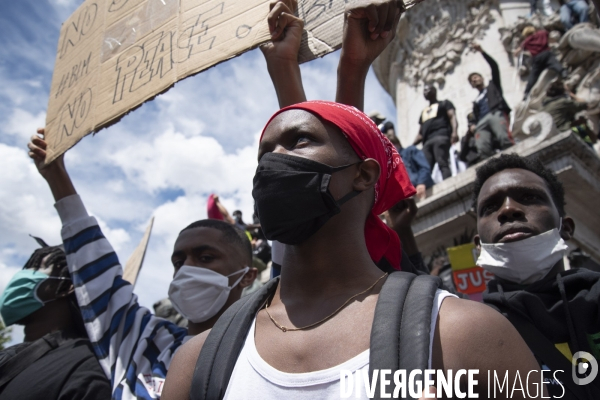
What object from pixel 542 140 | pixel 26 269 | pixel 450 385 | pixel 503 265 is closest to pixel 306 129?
pixel 450 385

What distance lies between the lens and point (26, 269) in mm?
3367

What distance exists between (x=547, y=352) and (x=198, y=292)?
1796 mm

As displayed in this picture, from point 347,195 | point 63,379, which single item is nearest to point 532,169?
point 347,195

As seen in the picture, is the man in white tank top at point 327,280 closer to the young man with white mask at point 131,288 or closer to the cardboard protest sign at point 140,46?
the cardboard protest sign at point 140,46

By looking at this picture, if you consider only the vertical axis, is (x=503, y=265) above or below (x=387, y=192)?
below

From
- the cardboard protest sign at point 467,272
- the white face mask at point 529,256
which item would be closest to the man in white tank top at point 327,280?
the white face mask at point 529,256

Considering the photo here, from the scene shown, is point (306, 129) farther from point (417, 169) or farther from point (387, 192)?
point (417, 169)

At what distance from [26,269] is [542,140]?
4.97 meters

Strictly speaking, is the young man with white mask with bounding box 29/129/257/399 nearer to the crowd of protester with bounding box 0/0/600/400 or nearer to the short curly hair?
the crowd of protester with bounding box 0/0/600/400

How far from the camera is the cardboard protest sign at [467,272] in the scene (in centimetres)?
443

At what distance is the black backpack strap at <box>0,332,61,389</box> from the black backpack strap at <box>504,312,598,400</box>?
7.52 ft

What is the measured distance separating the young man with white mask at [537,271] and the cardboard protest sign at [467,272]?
1833mm

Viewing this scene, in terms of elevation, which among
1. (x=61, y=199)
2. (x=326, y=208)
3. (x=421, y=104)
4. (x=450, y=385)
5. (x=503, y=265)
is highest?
(x=421, y=104)

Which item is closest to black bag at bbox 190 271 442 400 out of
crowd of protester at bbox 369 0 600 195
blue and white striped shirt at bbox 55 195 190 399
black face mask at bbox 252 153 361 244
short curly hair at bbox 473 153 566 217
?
black face mask at bbox 252 153 361 244
